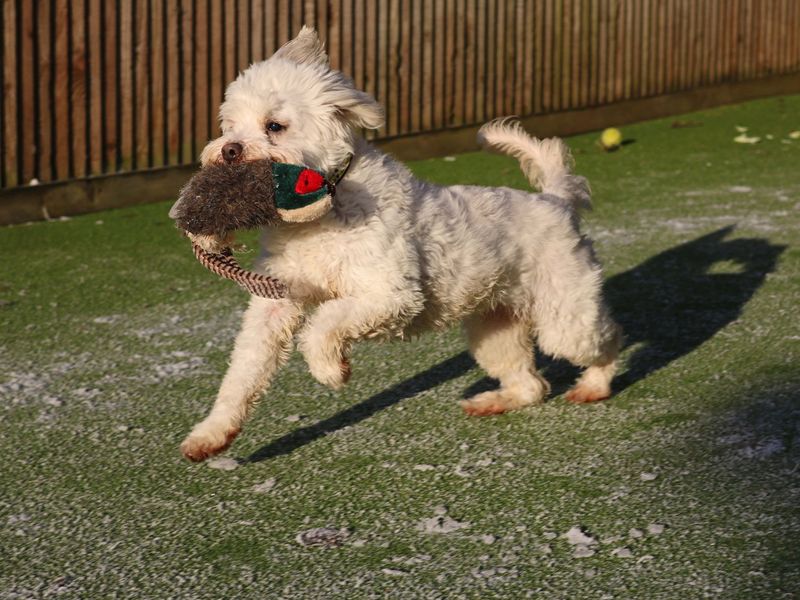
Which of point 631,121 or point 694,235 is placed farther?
point 631,121

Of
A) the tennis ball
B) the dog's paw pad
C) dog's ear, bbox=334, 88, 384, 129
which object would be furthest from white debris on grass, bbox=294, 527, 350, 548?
the tennis ball

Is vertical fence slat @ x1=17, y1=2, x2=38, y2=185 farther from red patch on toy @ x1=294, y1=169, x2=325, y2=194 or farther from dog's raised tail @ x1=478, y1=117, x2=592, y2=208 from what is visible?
red patch on toy @ x1=294, y1=169, x2=325, y2=194

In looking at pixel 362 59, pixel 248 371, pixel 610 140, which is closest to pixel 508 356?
pixel 248 371

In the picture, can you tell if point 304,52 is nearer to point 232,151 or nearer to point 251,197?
point 232,151

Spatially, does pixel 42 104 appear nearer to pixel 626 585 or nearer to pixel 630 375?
pixel 630 375

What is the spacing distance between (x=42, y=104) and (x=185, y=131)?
1.14m

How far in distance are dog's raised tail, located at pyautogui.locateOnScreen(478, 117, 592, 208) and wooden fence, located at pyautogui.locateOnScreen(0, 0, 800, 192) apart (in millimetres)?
4069

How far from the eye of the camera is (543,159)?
16.9 ft

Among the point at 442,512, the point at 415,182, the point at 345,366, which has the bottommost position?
the point at 442,512

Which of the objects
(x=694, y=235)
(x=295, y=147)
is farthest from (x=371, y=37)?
(x=295, y=147)

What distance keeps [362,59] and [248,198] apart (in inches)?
251

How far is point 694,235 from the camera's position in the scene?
25.3 feet

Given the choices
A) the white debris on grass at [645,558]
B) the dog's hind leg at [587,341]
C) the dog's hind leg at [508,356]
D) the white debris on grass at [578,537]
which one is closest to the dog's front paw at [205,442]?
the dog's hind leg at [508,356]

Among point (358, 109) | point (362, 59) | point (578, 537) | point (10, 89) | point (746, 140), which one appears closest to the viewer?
point (578, 537)
